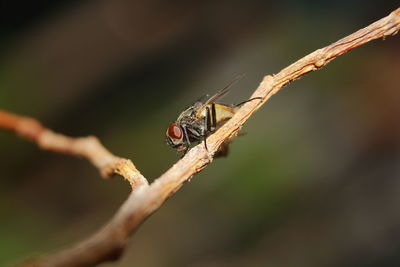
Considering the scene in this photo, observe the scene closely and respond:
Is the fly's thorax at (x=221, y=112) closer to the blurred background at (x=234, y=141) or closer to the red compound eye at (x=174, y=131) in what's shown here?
the red compound eye at (x=174, y=131)

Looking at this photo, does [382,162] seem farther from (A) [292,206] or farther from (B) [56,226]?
(B) [56,226]

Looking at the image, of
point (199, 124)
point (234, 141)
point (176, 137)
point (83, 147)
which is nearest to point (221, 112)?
point (199, 124)

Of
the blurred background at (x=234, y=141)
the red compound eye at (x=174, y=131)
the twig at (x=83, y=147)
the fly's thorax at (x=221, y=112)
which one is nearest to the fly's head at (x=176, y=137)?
the red compound eye at (x=174, y=131)

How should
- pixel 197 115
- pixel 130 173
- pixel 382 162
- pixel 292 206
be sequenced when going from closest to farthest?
pixel 130 173 < pixel 197 115 < pixel 292 206 < pixel 382 162

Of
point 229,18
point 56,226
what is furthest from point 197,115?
point 229,18

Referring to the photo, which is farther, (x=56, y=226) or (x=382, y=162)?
(x=382, y=162)

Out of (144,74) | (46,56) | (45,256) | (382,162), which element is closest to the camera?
(45,256)

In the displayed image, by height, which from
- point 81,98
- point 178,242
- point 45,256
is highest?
point 81,98
